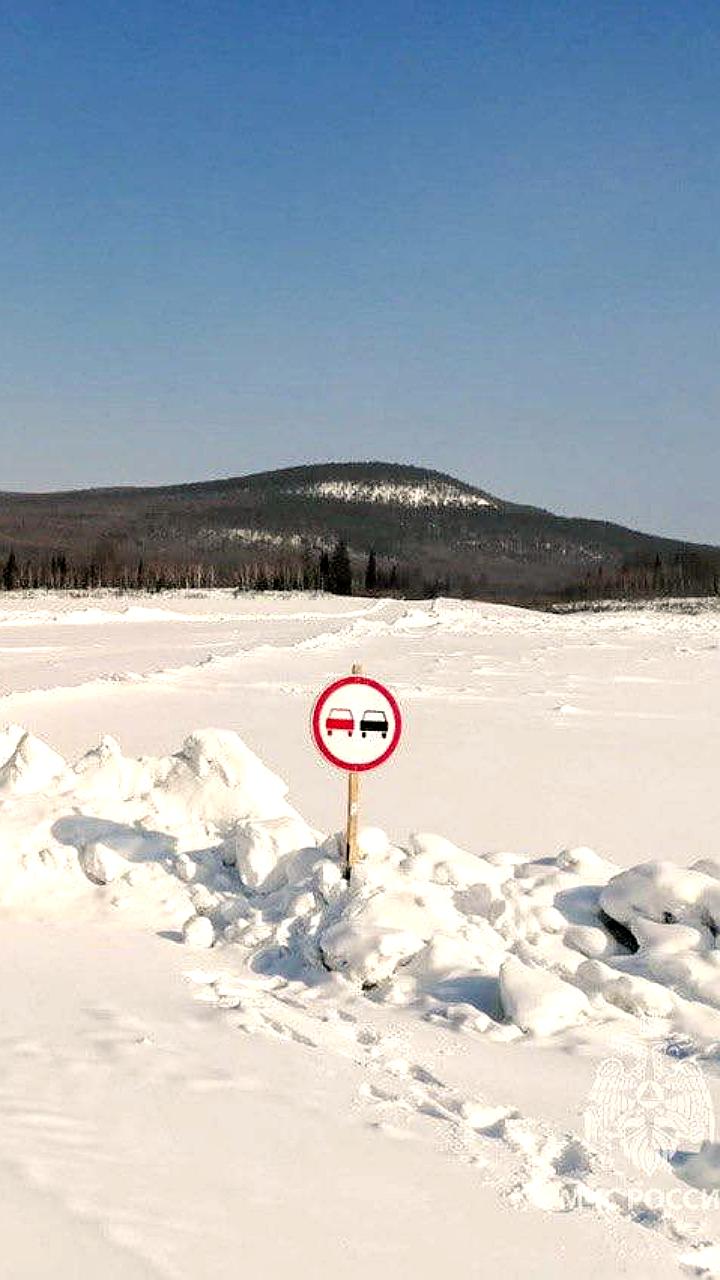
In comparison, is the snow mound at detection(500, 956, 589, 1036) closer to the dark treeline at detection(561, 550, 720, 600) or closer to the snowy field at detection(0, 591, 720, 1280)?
the snowy field at detection(0, 591, 720, 1280)

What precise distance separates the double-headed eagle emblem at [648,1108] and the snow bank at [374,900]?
1.32 ft

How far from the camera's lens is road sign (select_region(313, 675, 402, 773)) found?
6.76 meters

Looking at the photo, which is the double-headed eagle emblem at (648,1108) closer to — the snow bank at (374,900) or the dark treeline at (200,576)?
the snow bank at (374,900)

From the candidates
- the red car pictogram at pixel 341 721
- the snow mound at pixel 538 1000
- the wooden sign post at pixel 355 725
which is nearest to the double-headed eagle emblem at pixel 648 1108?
the snow mound at pixel 538 1000

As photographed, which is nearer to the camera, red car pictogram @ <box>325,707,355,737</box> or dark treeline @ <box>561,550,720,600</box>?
red car pictogram @ <box>325,707,355,737</box>

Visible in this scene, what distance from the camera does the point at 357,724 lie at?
268 inches

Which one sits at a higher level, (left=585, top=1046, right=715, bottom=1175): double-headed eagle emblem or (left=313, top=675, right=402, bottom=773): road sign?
(left=313, top=675, right=402, bottom=773): road sign

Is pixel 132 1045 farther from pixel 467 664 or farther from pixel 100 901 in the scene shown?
pixel 467 664

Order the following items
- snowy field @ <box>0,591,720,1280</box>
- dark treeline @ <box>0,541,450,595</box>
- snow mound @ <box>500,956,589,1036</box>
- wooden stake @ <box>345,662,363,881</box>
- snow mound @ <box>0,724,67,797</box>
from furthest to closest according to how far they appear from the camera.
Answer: dark treeline @ <box>0,541,450,595</box> → snow mound @ <box>0,724,67,797</box> → wooden stake @ <box>345,662,363,881</box> → snow mound @ <box>500,956,589,1036</box> → snowy field @ <box>0,591,720,1280</box>

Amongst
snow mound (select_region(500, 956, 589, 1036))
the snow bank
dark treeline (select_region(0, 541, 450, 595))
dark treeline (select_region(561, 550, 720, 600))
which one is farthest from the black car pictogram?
dark treeline (select_region(561, 550, 720, 600))

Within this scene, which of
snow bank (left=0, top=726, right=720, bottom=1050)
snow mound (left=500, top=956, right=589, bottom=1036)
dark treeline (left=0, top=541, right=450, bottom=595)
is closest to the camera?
snow mound (left=500, top=956, right=589, bottom=1036)

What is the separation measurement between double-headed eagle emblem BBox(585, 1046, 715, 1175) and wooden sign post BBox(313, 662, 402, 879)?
8.11 ft

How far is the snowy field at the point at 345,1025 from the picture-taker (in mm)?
3215

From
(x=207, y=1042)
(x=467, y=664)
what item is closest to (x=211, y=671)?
(x=467, y=664)
